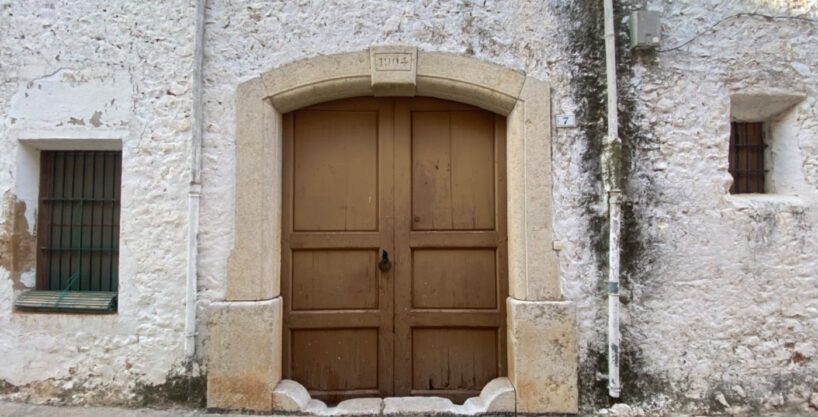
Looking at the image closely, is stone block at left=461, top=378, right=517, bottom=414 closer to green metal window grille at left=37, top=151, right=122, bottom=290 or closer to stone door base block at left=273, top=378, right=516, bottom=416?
stone door base block at left=273, top=378, right=516, bottom=416

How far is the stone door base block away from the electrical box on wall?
2.55 meters

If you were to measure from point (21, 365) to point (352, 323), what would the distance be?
225 centimetres

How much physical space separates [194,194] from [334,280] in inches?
44.8

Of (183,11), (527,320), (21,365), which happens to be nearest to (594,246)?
(527,320)

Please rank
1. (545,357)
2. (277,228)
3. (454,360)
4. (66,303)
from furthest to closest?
(454,360), (277,228), (66,303), (545,357)

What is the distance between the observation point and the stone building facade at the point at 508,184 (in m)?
3.03

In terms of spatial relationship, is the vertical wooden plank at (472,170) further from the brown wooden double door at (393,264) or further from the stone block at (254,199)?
the stone block at (254,199)

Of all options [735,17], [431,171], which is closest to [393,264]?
[431,171]

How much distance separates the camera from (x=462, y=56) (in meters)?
3.15

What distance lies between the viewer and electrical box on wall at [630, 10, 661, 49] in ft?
10.1

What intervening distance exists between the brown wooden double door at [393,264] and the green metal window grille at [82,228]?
4.17 feet

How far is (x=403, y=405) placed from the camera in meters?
3.05

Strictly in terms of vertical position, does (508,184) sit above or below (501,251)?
above

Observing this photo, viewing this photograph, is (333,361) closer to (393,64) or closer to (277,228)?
(277,228)
